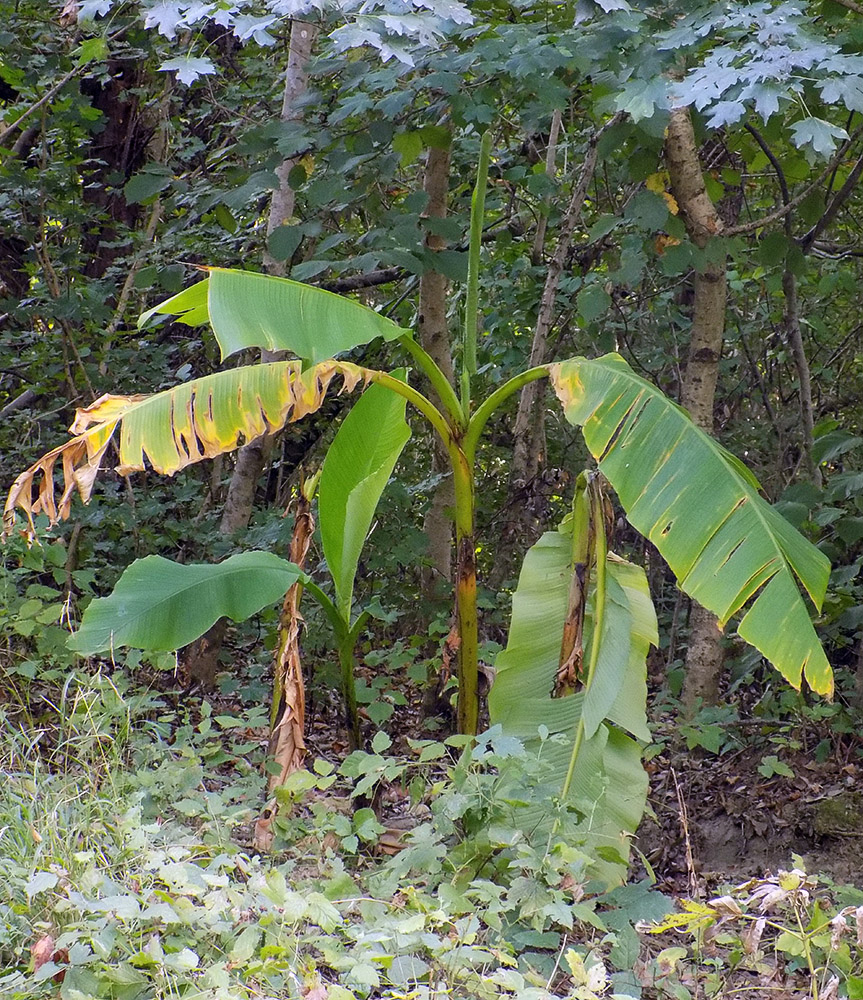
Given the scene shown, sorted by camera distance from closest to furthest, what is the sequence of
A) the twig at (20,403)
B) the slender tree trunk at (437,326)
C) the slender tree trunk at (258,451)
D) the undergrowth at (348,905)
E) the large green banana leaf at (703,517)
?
the undergrowth at (348,905) < the large green banana leaf at (703,517) < the slender tree trunk at (258,451) < the slender tree trunk at (437,326) < the twig at (20,403)

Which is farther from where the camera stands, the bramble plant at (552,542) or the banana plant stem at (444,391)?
the banana plant stem at (444,391)

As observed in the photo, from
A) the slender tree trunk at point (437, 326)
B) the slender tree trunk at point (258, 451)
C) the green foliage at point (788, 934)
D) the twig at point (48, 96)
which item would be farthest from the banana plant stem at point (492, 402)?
the twig at point (48, 96)

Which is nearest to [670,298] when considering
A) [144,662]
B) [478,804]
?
[144,662]

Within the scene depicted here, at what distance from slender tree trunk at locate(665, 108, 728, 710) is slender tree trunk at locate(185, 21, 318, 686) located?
Answer: 1.97 meters

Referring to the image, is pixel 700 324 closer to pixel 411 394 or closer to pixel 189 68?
pixel 411 394

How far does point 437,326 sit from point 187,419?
91.8 inches

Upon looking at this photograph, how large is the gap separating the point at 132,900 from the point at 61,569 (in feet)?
11.0

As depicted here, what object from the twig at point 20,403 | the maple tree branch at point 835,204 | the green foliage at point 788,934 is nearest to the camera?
the green foliage at point 788,934

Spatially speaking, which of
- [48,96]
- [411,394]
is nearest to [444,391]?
[411,394]

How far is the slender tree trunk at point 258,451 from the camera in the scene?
5320 millimetres

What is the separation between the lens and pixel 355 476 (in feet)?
13.5

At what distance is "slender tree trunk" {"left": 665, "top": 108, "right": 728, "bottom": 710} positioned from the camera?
4.75 meters

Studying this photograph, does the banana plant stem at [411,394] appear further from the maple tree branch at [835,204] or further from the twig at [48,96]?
the twig at [48,96]

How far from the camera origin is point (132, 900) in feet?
7.04
